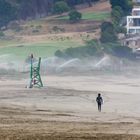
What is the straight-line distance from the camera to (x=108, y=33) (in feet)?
307

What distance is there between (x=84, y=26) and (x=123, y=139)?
260ft

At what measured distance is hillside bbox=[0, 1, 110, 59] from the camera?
86250 mm

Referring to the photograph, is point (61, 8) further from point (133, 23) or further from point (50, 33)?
point (133, 23)

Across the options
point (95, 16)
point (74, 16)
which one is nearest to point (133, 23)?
point (74, 16)

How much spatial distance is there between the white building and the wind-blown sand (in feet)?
126

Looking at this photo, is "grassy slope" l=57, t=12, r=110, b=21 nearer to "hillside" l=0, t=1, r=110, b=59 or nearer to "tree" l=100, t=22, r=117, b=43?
"hillside" l=0, t=1, r=110, b=59

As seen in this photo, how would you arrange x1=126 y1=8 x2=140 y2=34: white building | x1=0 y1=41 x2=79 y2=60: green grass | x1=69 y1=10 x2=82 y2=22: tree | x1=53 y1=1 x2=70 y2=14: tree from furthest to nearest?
x1=53 y1=1 x2=70 y2=14: tree, x1=69 y1=10 x2=82 y2=22: tree, x1=126 y1=8 x2=140 y2=34: white building, x1=0 y1=41 x2=79 y2=60: green grass

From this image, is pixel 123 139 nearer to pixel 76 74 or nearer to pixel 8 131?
pixel 8 131

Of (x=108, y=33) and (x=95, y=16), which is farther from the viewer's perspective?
(x=95, y=16)

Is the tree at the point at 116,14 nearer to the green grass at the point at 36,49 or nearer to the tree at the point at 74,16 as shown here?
the tree at the point at 74,16

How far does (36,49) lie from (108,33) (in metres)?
12.3

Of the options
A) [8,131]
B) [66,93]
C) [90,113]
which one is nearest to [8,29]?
[66,93]

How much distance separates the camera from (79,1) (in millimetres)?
114500

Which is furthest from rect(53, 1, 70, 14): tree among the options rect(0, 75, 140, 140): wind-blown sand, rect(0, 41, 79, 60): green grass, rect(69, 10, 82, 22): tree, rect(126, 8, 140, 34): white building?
rect(0, 75, 140, 140): wind-blown sand
